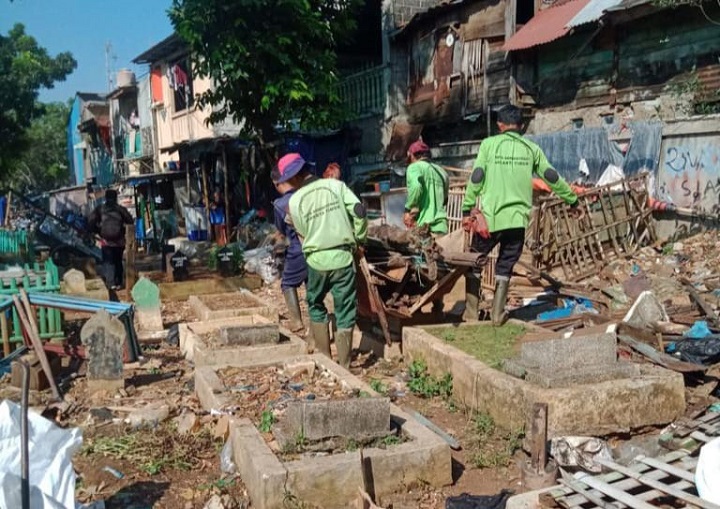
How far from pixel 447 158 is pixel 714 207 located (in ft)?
20.7

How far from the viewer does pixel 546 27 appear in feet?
40.3

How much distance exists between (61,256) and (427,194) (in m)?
11.0

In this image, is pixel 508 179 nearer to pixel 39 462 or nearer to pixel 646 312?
pixel 646 312

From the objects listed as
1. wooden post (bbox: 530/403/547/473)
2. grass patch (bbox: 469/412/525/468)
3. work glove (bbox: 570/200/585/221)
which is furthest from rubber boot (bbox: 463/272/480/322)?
work glove (bbox: 570/200/585/221)

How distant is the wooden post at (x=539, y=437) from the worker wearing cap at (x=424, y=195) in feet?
12.2

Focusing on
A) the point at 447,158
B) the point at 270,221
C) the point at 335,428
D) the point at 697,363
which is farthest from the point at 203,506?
the point at 270,221

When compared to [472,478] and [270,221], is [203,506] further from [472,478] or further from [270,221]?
[270,221]

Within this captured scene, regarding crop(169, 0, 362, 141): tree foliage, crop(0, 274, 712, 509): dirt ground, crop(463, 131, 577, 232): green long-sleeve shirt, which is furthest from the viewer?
crop(169, 0, 362, 141): tree foliage

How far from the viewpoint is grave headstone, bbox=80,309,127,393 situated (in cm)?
572

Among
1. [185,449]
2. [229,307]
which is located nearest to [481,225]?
[185,449]

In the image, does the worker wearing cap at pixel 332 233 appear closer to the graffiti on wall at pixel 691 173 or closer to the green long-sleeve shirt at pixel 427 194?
the green long-sleeve shirt at pixel 427 194

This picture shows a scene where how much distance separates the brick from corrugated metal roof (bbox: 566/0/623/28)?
815 centimetres

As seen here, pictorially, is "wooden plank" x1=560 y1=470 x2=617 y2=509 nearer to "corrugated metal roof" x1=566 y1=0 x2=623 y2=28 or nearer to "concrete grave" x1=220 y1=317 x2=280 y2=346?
"concrete grave" x1=220 y1=317 x2=280 y2=346

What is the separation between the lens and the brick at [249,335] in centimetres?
621
